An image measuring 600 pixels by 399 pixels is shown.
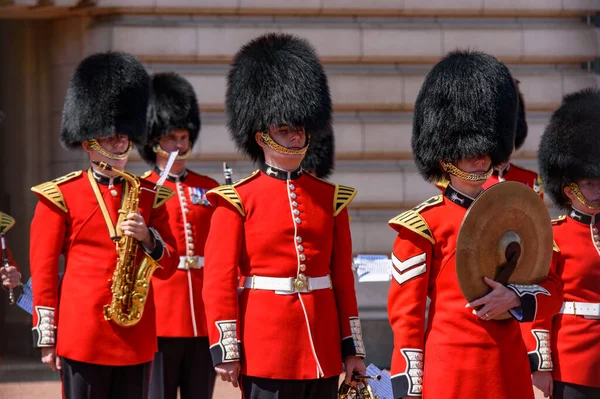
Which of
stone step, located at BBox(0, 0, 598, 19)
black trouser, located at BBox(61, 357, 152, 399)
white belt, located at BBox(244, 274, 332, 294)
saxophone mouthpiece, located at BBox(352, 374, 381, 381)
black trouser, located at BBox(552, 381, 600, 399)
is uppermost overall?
stone step, located at BBox(0, 0, 598, 19)

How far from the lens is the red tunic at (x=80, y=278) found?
5211 mm

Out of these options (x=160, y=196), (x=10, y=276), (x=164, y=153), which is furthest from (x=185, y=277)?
(x=10, y=276)

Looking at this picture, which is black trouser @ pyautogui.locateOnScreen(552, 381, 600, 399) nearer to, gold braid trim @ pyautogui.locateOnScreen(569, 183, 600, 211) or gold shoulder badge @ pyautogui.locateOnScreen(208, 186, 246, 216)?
gold braid trim @ pyautogui.locateOnScreen(569, 183, 600, 211)


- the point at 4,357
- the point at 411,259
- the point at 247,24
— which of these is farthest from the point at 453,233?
the point at 4,357

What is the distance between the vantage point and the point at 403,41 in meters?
9.29

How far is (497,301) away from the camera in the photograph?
13.9ft

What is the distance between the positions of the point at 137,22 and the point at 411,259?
5148mm

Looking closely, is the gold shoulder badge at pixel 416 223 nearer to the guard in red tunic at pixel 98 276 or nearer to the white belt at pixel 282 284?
the white belt at pixel 282 284

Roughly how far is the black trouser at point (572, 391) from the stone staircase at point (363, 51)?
3494 millimetres

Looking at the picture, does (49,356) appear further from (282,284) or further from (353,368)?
(353,368)

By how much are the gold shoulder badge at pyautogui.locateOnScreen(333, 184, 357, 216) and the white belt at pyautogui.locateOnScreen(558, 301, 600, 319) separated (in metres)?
1.10

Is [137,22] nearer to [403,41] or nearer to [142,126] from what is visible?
[403,41]

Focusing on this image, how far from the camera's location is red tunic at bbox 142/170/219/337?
6.43m

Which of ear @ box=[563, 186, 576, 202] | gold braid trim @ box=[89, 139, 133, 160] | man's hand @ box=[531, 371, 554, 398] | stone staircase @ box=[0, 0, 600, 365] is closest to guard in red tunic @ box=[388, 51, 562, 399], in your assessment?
man's hand @ box=[531, 371, 554, 398]
